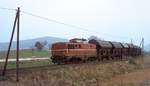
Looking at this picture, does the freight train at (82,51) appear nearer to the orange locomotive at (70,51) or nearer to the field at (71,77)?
the orange locomotive at (70,51)

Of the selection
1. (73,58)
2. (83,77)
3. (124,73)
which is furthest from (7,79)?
(124,73)

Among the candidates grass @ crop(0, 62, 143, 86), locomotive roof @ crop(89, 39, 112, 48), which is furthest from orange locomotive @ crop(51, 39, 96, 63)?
locomotive roof @ crop(89, 39, 112, 48)

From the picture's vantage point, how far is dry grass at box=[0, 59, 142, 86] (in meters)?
26.1

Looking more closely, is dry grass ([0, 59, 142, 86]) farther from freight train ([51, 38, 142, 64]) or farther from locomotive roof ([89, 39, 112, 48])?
locomotive roof ([89, 39, 112, 48])

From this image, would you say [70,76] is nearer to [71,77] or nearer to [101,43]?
[71,77]

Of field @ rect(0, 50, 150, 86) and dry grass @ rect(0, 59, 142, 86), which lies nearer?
field @ rect(0, 50, 150, 86)

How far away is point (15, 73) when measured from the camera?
2736cm

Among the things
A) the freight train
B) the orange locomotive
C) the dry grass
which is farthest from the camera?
the freight train

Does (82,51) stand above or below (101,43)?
below

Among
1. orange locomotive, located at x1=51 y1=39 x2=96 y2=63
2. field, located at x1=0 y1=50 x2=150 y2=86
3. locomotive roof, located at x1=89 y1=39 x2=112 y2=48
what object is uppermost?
locomotive roof, located at x1=89 y1=39 x2=112 y2=48

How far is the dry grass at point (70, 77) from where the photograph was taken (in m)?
26.1

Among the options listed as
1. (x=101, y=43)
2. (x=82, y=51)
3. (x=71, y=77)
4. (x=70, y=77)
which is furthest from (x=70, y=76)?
(x=101, y=43)

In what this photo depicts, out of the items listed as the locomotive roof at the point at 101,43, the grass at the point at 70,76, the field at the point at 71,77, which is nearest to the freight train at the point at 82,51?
the locomotive roof at the point at 101,43

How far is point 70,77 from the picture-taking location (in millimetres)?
32312
